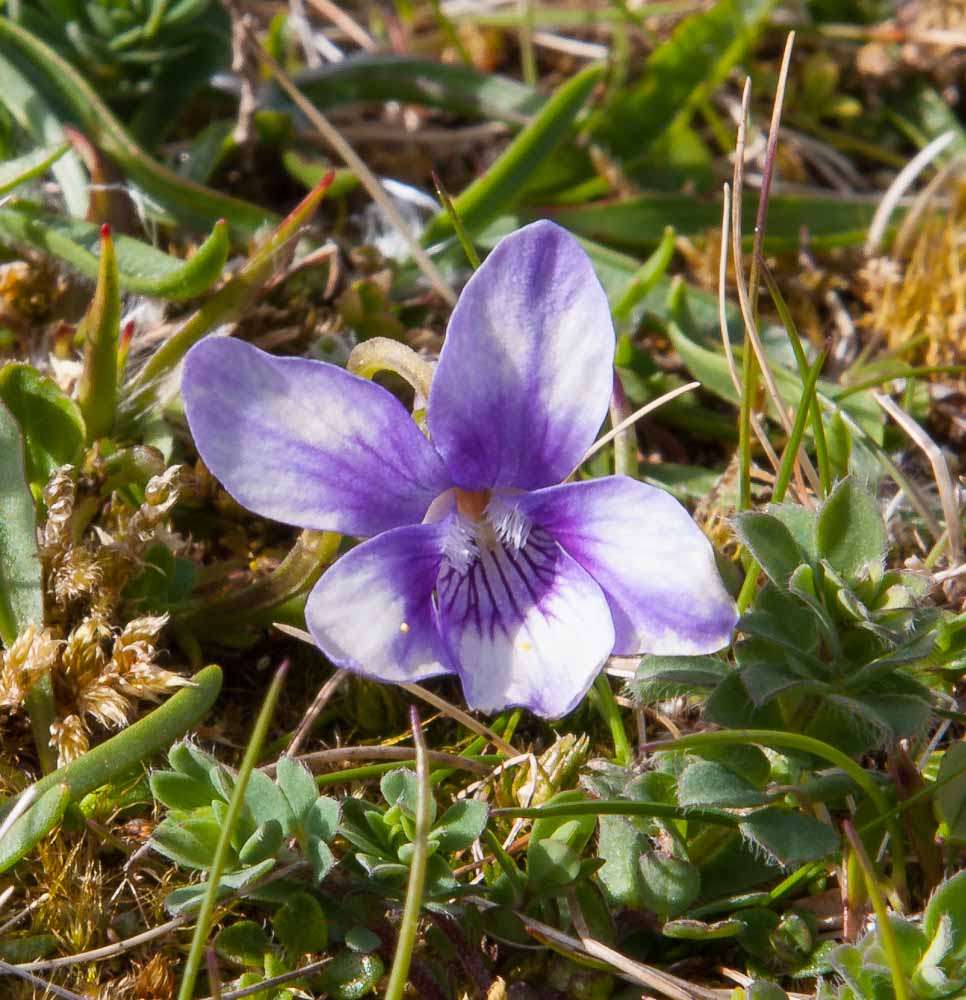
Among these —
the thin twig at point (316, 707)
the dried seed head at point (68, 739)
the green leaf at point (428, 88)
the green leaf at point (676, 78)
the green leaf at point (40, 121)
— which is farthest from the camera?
the green leaf at point (676, 78)

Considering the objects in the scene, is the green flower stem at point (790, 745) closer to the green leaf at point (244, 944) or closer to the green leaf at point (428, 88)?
the green leaf at point (244, 944)

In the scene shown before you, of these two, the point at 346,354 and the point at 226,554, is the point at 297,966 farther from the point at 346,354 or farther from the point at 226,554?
the point at 346,354

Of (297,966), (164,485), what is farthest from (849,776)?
(164,485)

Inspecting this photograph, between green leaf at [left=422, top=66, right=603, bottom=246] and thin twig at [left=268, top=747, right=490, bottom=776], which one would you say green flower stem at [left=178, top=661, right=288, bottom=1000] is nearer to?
thin twig at [left=268, top=747, right=490, bottom=776]

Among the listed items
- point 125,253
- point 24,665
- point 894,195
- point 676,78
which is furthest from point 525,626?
point 676,78

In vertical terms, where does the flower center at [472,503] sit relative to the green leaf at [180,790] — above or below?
above

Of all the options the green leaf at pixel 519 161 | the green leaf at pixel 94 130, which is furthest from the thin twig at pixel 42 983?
the green leaf at pixel 519 161

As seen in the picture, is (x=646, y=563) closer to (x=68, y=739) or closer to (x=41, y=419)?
(x=68, y=739)

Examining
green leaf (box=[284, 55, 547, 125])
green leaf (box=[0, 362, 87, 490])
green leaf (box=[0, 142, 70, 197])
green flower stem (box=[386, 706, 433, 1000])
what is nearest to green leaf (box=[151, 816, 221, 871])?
green flower stem (box=[386, 706, 433, 1000])
